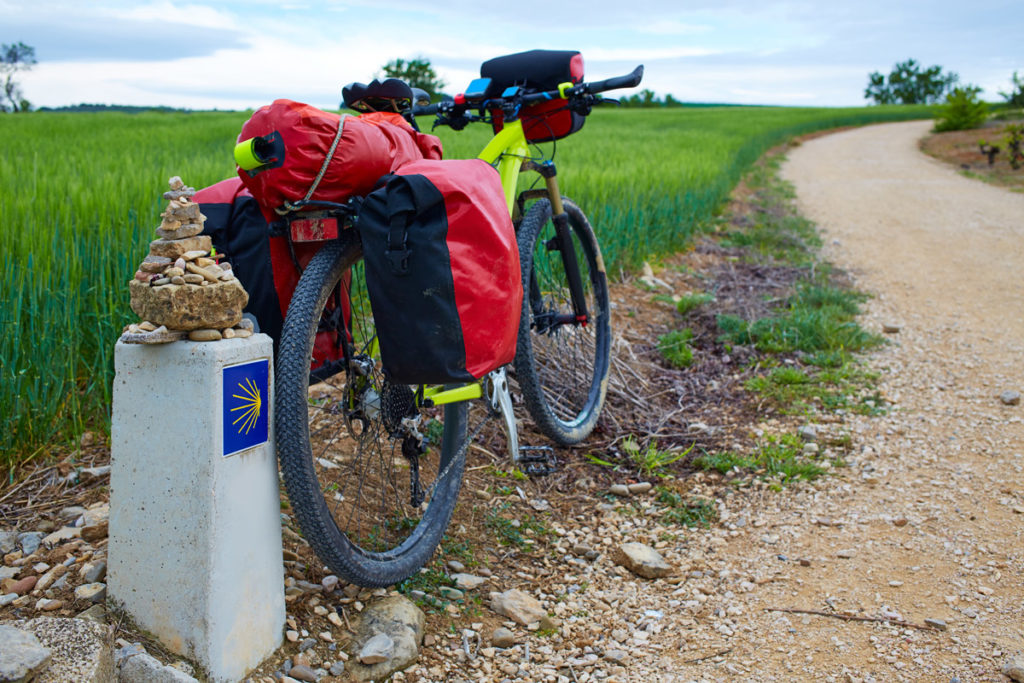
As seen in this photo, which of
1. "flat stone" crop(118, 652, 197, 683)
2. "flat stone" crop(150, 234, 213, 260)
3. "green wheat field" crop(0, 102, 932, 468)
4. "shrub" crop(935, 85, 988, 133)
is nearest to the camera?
"flat stone" crop(118, 652, 197, 683)

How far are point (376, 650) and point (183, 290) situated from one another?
38.6 inches

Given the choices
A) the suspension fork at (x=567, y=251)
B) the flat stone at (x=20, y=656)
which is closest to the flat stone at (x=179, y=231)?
the flat stone at (x=20, y=656)

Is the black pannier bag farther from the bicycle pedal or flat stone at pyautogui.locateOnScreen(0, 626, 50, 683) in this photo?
flat stone at pyautogui.locateOnScreen(0, 626, 50, 683)

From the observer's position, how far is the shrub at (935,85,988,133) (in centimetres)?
2805

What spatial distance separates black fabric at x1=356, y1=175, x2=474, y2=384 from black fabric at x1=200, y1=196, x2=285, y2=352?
1.17ft

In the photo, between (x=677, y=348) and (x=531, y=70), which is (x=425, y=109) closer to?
(x=531, y=70)

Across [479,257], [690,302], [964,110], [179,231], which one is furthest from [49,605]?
[964,110]

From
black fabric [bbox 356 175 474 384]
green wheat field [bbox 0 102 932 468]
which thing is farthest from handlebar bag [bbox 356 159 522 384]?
green wheat field [bbox 0 102 932 468]

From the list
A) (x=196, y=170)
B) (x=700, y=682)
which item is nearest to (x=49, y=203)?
(x=196, y=170)

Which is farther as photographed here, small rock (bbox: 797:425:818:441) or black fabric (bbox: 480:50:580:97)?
small rock (bbox: 797:425:818:441)

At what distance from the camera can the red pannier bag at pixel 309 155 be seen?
72.2 inches

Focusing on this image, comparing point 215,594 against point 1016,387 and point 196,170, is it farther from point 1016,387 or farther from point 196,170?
point 196,170

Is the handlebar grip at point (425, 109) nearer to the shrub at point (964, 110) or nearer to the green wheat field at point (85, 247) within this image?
the green wheat field at point (85, 247)

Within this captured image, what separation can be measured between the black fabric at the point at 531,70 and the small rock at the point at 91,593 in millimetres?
2010
